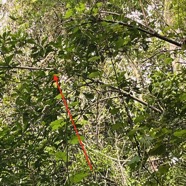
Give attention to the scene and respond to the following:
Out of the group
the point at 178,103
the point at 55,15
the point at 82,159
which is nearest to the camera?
the point at 178,103

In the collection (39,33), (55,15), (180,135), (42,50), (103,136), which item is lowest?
(180,135)

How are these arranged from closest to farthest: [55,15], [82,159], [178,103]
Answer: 1. [178,103]
2. [82,159]
3. [55,15]

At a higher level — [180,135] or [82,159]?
[82,159]

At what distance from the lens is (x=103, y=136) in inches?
151

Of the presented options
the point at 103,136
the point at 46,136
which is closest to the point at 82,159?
the point at 103,136

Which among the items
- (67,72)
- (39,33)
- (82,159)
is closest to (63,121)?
(67,72)

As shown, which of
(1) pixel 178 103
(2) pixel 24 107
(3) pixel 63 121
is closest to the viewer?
(3) pixel 63 121

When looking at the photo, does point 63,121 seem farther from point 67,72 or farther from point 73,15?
point 73,15

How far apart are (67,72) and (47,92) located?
0.11 metres

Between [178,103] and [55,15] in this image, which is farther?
[55,15]

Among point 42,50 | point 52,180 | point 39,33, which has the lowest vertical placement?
point 52,180

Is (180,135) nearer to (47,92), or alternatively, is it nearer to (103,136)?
(47,92)

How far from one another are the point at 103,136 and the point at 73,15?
100 inches

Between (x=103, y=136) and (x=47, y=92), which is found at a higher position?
(x=103, y=136)
